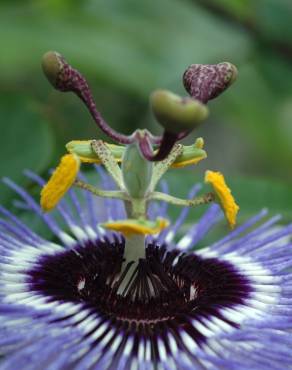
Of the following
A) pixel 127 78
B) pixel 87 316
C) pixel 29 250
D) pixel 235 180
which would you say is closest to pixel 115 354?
pixel 87 316

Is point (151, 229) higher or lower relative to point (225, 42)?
lower

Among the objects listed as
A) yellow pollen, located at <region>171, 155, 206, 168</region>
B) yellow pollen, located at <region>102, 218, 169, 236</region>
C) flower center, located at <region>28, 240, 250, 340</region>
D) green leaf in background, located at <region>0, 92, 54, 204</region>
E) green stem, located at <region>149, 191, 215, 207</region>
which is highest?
green leaf in background, located at <region>0, 92, 54, 204</region>

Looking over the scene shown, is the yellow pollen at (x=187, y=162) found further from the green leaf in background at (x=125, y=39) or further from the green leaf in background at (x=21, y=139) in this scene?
the green leaf in background at (x=125, y=39)

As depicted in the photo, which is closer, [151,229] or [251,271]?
[151,229]

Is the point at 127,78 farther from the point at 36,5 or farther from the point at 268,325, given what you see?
the point at 268,325

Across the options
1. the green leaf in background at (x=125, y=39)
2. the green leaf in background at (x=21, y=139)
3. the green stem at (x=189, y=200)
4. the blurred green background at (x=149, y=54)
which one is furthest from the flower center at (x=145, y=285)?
the green leaf in background at (x=125, y=39)

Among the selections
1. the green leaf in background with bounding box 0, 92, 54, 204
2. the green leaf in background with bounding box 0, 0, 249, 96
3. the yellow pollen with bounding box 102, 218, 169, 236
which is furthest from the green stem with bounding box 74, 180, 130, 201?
the green leaf in background with bounding box 0, 0, 249, 96

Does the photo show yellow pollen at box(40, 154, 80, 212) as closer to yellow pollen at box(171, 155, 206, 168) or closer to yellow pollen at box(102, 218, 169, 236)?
yellow pollen at box(102, 218, 169, 236)
